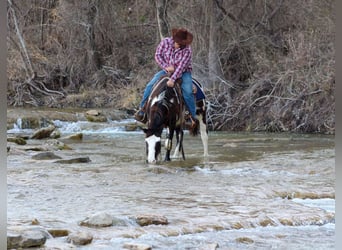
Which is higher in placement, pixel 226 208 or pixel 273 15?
pixel 273 15

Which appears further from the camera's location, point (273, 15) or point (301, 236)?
point (273, 15)

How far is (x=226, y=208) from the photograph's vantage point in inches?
210

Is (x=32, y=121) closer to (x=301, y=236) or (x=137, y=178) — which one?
(x=137, y=178)

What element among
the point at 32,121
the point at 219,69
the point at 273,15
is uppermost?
the point at 273,15

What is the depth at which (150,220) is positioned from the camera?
15.2 feet

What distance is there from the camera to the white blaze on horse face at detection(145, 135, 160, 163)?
809 cm

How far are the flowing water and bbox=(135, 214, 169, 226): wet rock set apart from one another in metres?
0.05

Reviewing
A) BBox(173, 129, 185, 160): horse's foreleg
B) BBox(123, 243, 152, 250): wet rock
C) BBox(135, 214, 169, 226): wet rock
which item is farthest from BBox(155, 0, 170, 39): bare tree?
BBox(123, 243, 152, 250): wet rock

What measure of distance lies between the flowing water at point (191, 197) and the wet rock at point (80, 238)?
58 mm

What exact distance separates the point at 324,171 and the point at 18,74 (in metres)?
16.2

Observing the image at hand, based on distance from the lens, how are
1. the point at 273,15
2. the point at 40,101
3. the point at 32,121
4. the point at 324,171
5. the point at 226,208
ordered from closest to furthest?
the point at 226,208
the point at 324,171
the point at 32,121
the point at 273,15
the point at 40,101

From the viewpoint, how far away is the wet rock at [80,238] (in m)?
3.90

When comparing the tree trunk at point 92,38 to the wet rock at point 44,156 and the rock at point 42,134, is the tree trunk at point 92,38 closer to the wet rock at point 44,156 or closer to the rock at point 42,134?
the rock at point 42,134

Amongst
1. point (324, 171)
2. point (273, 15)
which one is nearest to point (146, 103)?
point (324, 171)
